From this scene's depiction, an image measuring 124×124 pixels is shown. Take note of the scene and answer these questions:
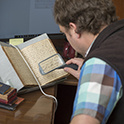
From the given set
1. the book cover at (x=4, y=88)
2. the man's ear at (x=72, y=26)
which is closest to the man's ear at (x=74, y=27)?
the man's ear at (x=72, y=26)

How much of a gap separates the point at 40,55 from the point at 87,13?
368 millimetres

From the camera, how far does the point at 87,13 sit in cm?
84

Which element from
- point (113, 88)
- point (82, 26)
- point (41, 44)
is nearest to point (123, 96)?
point (113, 88)

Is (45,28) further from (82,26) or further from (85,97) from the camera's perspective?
(85,97)

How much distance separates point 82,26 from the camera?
84cm

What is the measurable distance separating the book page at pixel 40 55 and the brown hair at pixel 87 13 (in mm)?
276

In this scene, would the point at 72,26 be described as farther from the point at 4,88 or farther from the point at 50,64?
the point at 4,88

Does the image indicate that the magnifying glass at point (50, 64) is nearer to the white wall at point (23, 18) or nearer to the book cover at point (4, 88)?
the book cover at point (4, 88)

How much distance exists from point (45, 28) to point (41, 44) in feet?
1.34

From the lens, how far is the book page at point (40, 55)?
1049 mm

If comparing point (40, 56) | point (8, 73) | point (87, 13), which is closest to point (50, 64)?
point (40, 56)

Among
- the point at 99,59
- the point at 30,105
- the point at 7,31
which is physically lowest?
the point at 30,105

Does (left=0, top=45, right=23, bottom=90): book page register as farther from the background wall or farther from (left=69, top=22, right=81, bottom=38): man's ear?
the background wall

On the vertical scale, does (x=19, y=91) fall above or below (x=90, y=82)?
below
